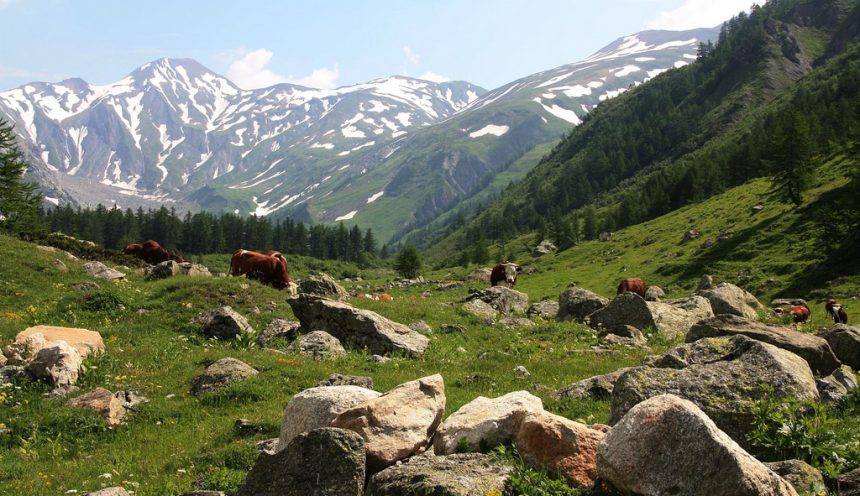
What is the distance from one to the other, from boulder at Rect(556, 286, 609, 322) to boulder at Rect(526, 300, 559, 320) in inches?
33.8

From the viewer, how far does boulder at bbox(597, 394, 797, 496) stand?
260 inches

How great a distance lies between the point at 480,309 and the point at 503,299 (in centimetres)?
361

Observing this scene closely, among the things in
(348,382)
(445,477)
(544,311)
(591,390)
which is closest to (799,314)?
(544,311)

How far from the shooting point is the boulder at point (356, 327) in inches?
837

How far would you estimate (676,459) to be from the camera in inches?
276

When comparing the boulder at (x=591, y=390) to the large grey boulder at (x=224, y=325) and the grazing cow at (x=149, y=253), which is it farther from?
the grazing cow at (x=149, y=253)

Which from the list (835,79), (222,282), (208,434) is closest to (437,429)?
(208,434)

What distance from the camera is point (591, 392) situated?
1462 centimetres

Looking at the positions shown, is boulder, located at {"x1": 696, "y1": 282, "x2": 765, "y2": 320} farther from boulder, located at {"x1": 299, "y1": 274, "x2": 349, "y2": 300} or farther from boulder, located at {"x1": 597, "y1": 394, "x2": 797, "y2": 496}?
boulder, located at {"x1": 597, "y1": 394, "x2": 797, "y2": 496}

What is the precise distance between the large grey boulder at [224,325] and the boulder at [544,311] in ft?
58.0

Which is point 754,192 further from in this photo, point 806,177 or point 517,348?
point 517,348

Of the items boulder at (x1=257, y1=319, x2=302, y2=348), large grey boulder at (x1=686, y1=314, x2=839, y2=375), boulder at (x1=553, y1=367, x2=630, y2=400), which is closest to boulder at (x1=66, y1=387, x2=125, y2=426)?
boulder at (x1=257, y1=319, x2=302, y2=348)

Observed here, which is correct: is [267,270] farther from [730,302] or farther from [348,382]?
[730,302]

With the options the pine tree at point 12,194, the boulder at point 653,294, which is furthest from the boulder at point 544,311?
the pine tree at point 12,194
